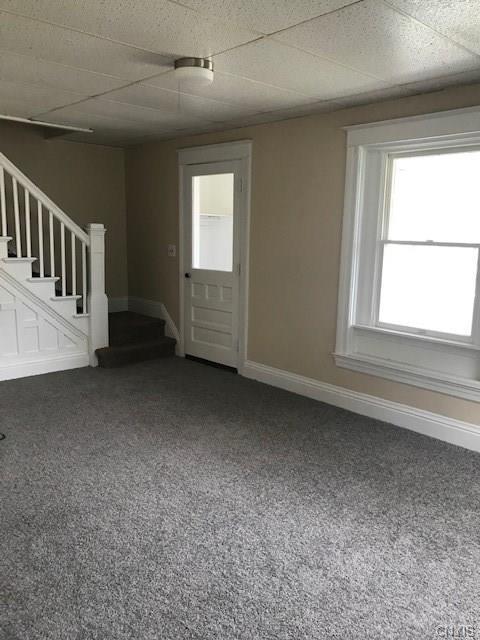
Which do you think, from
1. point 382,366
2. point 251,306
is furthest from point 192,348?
point 382,366

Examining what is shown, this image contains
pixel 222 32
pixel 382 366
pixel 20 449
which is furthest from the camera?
pixel 382 366

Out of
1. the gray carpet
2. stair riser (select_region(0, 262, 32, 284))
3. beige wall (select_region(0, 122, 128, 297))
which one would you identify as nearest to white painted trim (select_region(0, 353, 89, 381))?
the gray carpet

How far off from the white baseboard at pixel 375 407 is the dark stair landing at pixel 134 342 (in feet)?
3.67

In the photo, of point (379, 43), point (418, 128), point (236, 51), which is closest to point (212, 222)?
point (418, 128)

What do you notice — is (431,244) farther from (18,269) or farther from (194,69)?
(18,269)

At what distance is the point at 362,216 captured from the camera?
12.8ft

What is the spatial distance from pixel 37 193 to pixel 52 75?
1.64 m

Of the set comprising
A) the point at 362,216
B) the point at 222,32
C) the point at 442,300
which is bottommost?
the point at 442,300

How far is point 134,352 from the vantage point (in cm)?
534

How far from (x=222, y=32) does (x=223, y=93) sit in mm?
1135

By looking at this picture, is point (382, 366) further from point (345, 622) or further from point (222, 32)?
point (222, 32)

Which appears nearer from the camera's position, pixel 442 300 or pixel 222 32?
pixel 222 32

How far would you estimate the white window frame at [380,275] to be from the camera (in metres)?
3.37

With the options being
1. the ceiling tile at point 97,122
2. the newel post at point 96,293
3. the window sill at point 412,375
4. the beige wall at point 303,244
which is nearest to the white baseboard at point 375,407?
the beige wall at point 303,244
